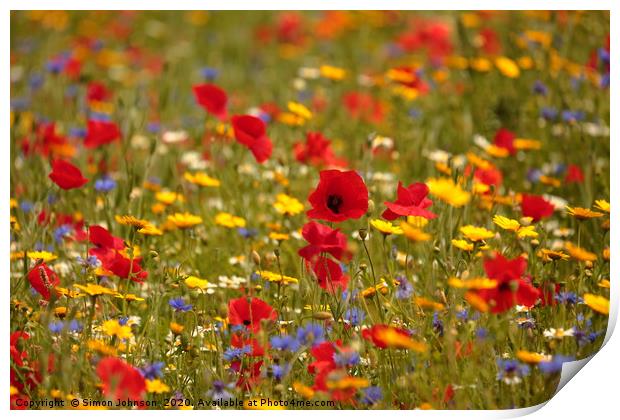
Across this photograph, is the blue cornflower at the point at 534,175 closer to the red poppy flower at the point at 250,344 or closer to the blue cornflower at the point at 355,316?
the blue cornflower at the point at 355,316

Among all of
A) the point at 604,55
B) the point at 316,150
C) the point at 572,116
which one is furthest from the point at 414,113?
the point at 316,150

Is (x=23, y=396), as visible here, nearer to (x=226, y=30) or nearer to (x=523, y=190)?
(x=523, y=190)

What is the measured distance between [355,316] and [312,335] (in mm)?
279

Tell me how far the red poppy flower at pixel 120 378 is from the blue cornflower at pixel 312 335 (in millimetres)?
303

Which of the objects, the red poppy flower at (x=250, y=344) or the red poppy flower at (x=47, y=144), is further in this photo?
the red poppy flower at (x=47, y=144)

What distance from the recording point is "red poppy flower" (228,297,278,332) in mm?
1965

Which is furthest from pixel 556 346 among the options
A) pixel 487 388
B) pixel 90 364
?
pixel 90 364

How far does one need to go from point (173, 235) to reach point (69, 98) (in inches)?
46.5

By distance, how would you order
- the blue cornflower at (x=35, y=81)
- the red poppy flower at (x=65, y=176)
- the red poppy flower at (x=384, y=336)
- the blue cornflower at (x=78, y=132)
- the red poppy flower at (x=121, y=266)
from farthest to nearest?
the blue cornflower at (x=35, y=81) < the blue cornflower at (x=78, y=132) < the red poppy flower at (x=65, y=176) < the red poppy flower at (x=121, y=266) < the red poppy flower at (x=384, y=336)

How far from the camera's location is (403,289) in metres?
2.13

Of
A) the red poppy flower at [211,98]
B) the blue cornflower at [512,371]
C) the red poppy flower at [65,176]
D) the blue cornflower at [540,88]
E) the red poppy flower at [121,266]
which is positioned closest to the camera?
the blue cornflower at [512,371]

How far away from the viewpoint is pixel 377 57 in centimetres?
441

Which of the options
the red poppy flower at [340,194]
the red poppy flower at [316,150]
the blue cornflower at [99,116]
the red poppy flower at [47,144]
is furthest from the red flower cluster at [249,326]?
the blue cornflower at [99,116]

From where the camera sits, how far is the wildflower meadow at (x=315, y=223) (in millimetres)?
1871
